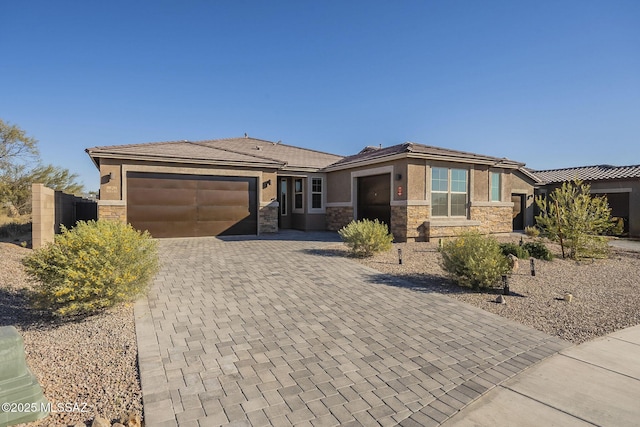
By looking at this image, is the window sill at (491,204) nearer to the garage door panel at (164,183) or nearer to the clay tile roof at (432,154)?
the clay tile roof at (432,154)

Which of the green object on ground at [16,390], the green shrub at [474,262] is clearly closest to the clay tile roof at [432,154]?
the green shrub at [474,262]

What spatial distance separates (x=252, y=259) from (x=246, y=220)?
5983mm

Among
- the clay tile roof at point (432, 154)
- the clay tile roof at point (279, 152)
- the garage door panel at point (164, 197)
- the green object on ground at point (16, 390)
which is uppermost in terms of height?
the clay tile roof at point (279, 152)

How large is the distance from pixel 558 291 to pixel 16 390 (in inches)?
335

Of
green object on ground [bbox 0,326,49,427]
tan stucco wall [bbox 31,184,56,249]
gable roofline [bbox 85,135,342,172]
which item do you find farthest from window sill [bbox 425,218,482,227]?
tan stucco wall [bbox 31,184,56,249]

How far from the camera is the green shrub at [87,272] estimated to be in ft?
15.1

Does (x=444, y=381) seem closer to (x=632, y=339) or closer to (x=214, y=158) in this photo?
(x=632, y=339)

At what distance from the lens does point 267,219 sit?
15250 millimetres

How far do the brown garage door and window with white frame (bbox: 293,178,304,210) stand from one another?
132 inches

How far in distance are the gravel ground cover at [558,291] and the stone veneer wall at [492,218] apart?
13.6 feet

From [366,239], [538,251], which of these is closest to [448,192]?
[538,251]

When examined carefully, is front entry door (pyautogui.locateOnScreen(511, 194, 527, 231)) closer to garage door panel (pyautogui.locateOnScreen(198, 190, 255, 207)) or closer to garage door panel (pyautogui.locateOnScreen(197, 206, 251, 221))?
garage door panel (pyautogui.locateOnScreen(198, 190, 255, 207))

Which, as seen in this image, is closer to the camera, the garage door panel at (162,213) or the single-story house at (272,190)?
the single-story house at (272,190)

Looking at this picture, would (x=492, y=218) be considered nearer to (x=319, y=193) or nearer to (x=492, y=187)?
(x=492, y=187)
